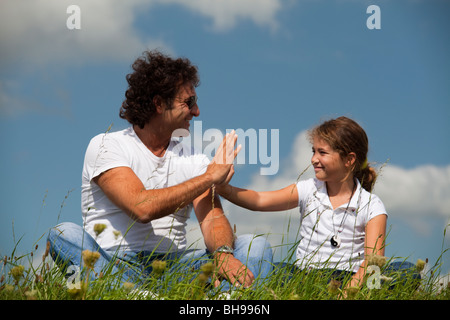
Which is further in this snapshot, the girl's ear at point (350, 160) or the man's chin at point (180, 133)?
the man's chin at point (180, 133)

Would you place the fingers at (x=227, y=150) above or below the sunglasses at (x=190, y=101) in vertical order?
below

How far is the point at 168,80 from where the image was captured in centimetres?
491

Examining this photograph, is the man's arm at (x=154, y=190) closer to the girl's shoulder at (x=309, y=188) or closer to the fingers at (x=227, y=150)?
the fingers at (x=227, y=150)

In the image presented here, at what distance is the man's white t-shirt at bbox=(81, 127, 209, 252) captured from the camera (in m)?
4.23

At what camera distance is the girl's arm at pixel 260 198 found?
4438mm

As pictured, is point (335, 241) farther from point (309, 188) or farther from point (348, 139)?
point (348, 139)

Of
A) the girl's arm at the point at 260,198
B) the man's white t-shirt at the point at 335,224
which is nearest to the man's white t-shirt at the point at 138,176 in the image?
the girl's arm at the point at 260,198

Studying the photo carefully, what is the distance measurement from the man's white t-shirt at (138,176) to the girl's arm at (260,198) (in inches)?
16.9

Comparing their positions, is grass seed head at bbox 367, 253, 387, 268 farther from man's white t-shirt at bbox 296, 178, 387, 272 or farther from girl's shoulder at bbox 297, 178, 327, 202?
girl's shoulder at bbox 297, 178, 327, 202

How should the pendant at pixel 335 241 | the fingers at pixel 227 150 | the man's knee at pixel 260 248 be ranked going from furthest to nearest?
the pendant at pixel 335 241 → the fingers at pixel 227 150 → the man's knee at pixel 260 248

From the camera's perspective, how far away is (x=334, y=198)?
15.6ft
